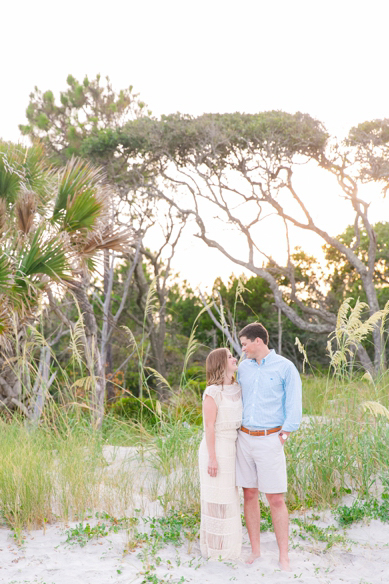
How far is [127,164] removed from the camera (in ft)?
65.7

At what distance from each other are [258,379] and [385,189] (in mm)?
15400

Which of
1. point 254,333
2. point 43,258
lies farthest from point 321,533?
point 43,258

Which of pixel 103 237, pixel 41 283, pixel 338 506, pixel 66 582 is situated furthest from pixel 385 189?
pixel 66 582

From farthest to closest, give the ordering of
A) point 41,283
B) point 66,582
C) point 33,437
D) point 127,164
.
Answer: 1. point 127,164
2. point 41,283
3. point 33,437
4. point 66,582

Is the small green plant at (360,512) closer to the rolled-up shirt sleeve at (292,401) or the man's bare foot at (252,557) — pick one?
the man's bare foot at (252,557)

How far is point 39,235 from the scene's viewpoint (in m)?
7.88

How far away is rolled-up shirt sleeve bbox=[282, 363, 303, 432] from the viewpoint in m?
4.23

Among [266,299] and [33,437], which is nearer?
[33,437]

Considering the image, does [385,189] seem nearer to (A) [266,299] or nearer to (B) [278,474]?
(A) [266,299]

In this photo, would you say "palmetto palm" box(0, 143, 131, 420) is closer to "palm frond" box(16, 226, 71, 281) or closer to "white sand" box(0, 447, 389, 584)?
"palm frond" box(16, 226, 71, 281)

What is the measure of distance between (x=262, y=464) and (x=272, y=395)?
504mm

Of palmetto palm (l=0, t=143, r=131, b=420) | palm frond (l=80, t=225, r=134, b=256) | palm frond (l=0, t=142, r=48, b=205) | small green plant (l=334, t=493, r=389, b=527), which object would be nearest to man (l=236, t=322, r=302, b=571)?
small green plant (l=334, t=493, r=389, b=527)

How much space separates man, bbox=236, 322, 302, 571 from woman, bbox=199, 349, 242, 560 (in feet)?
0.28

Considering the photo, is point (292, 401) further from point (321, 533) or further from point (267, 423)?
point (321, 533)
